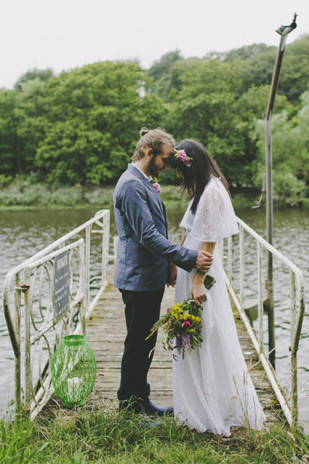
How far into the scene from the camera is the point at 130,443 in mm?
3186

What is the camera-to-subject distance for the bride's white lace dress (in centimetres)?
326

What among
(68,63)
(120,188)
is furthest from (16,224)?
(68,63)

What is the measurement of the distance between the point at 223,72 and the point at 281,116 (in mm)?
8222

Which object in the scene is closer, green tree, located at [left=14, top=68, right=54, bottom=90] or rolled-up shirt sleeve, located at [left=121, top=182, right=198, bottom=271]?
rolled-up shirt sleeve, located at [left=121, top=182, right=198, bottom=271]

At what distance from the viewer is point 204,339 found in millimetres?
3322

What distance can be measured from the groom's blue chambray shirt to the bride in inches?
6.6

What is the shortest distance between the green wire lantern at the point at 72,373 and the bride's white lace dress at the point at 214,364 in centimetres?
72

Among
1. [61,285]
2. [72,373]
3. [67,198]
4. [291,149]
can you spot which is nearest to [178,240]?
[61,285]

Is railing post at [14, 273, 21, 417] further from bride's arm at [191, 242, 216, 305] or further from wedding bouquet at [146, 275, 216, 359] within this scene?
bride's arm at [191, 242, 216, 305]

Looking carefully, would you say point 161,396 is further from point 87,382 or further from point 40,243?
point 40,243

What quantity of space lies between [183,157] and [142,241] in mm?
596

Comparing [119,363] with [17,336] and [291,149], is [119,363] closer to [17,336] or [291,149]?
[17,336]

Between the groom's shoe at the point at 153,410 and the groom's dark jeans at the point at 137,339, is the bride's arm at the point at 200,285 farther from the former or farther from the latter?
the groom's shoe at the point at 153,410

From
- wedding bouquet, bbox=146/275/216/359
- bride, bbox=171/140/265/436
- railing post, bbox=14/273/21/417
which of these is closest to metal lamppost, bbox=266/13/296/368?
bride, bbox=171/140/265/436
